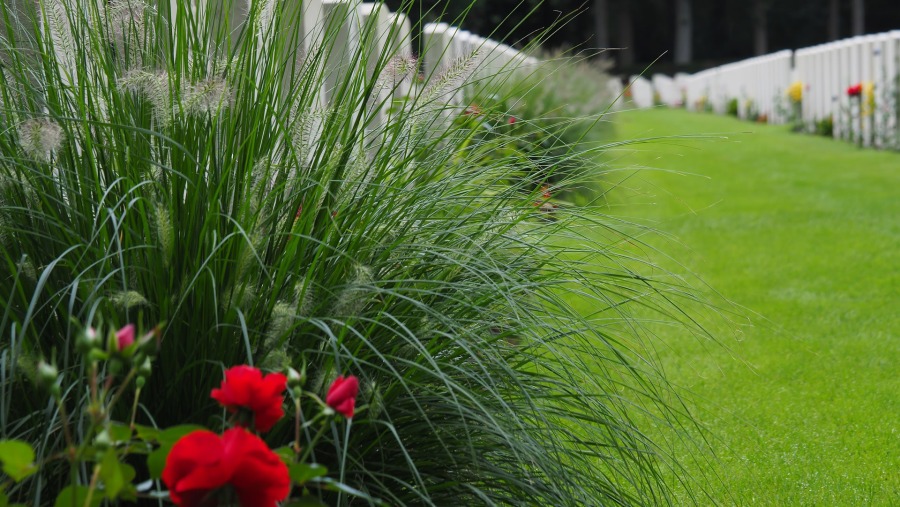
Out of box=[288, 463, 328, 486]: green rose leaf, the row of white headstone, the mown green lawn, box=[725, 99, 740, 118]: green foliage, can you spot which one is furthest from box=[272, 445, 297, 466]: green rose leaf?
box=[725, 99, 740, 118]: green foliage

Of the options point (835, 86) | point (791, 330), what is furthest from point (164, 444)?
point (835, 86)

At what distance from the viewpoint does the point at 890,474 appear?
2.54 meters

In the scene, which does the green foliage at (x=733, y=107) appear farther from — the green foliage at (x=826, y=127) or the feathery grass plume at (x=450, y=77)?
the feathery grass plume at (x=450, y=77)

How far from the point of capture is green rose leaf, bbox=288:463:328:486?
111 centimetres

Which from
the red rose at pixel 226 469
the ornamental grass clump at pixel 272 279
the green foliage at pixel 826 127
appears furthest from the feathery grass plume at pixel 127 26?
the green foliage at pixel 826 127

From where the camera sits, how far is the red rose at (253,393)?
3.57 ft

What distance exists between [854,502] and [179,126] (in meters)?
1.69

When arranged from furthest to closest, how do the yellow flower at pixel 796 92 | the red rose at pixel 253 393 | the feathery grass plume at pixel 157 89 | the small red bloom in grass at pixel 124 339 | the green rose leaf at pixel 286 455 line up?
the yellow flower at pixel 796 92 < the feathery grass plume at pixel 157 89 < the green rose leaf at pixel 286 455 < the red rose at pixel 253 393 < the small red bloom in grass at pixel 124 339

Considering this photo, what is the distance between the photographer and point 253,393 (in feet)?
3.60

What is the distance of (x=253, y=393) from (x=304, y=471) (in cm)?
11

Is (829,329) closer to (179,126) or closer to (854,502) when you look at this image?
(854,502)

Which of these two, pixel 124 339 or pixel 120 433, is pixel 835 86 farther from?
pixel 124 339

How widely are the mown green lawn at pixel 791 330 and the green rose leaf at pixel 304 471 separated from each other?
966mm

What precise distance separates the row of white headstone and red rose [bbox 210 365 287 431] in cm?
400
